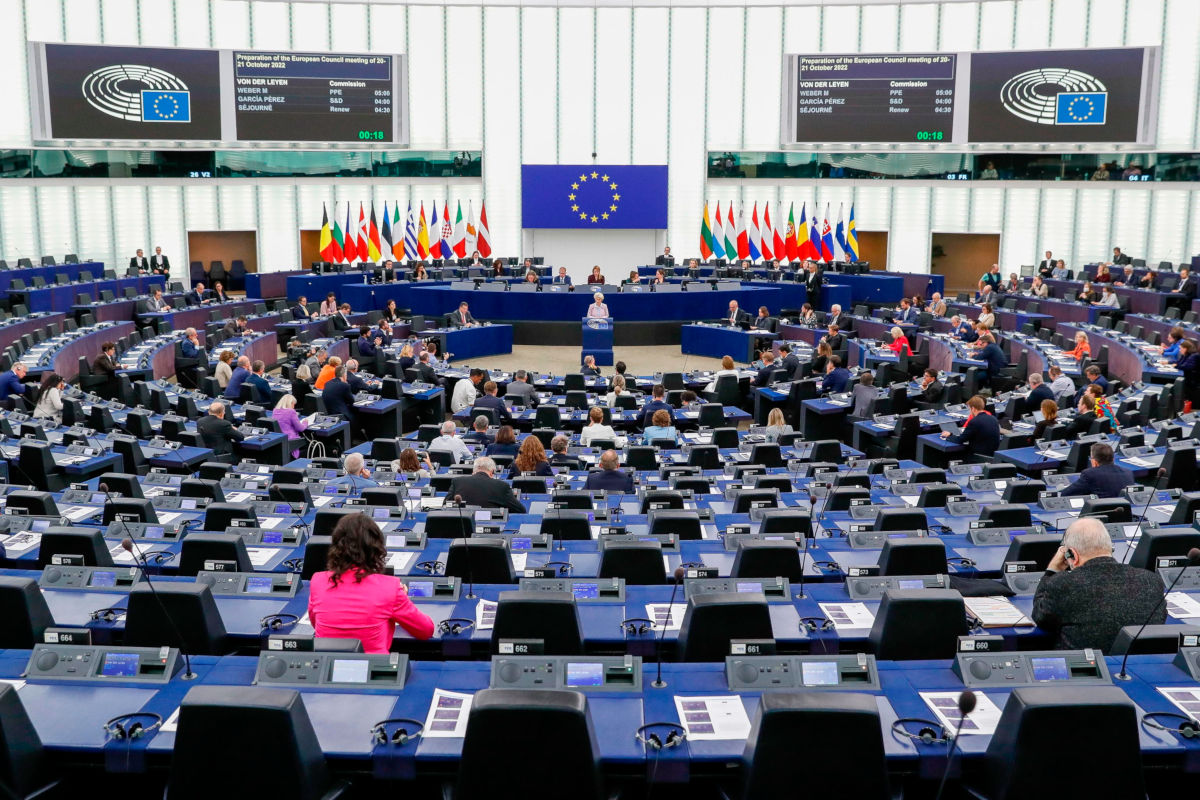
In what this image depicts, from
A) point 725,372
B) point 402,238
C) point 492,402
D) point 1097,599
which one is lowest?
point 492,402

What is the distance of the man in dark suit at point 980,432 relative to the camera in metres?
12.0

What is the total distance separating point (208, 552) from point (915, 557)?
4.18 metres

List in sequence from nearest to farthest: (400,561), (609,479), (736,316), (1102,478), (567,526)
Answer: (400,561), (567,526), (1102,478), (609,479), (736,316)

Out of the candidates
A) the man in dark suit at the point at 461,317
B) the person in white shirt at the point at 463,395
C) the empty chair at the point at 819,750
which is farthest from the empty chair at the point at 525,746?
the man in dark suit at the point at 461,317

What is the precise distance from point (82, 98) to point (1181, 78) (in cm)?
2803

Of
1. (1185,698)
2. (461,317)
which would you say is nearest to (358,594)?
(1185,698)

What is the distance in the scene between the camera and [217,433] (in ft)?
39.4

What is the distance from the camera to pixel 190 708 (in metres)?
3.48

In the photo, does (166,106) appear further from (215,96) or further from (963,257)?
(963,257)

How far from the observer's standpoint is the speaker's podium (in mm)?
22188

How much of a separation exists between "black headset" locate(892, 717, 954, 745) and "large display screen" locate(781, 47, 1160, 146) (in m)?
26.8

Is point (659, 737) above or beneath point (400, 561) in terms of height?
above

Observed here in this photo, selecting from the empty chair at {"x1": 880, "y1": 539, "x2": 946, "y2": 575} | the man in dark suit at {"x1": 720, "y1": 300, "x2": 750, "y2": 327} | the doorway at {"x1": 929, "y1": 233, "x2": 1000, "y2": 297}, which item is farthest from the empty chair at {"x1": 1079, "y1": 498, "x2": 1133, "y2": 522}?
the doorway at {"x1": 929, "y1": 233, "x2": 1000, "y2": 297}

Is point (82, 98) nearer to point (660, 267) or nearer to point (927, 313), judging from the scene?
point (660, 267)
